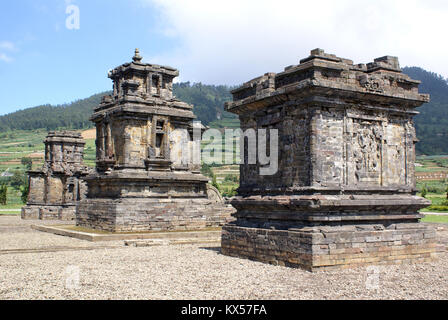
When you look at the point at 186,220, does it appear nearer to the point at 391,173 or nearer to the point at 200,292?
the point at 391,173

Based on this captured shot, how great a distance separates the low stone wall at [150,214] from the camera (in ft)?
68.6

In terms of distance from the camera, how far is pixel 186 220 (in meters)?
22.5

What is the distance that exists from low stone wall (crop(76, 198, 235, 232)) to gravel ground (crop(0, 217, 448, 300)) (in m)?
6.36

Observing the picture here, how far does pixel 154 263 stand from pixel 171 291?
→ 3909 mm

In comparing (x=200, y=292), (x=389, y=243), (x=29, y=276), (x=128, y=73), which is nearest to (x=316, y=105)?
(x=389, y=243)

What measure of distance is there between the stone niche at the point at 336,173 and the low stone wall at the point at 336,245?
0.03 m

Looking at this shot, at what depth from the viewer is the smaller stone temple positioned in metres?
35.1

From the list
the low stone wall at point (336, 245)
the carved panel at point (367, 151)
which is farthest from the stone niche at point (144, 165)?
the carved panel at point (367, 151)

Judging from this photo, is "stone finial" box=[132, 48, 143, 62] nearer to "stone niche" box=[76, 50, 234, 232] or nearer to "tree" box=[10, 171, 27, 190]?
"stone niche" box=[76, 50, 234, 232]

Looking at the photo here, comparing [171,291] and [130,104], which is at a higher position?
[130,104]

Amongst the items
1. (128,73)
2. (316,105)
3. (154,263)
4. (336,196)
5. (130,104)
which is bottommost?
(154,263)

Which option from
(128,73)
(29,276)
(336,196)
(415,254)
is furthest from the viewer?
(128,73)

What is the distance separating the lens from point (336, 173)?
39.2ft

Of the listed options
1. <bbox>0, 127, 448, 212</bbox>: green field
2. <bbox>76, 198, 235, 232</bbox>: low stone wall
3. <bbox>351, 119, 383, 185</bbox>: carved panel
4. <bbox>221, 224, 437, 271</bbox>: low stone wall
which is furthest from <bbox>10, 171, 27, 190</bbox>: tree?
<bbox>351, 119, 383, 185</bbox>: carved panel
